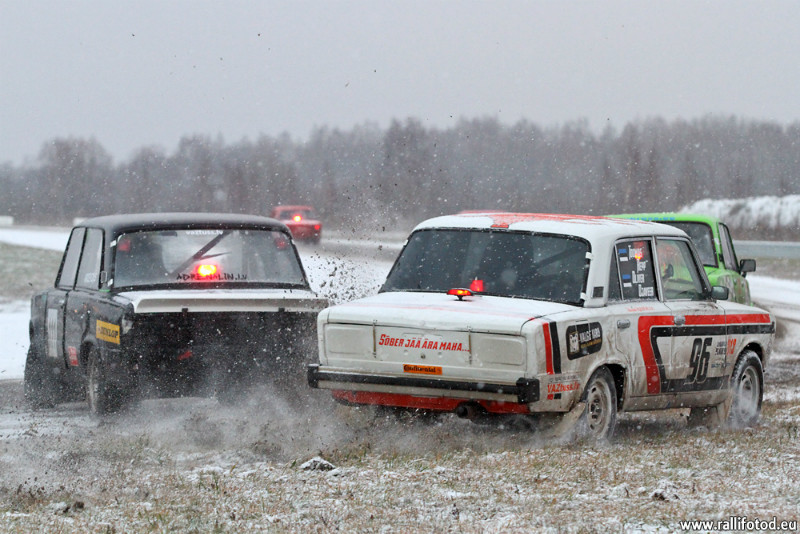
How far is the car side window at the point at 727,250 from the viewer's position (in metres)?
13.0

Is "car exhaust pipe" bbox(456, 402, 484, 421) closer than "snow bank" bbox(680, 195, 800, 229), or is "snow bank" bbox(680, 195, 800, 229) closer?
"car exhaust pipe" bbox(456, 402, 484, 421)

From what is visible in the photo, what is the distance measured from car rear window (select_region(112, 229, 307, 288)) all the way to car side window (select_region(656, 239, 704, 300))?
Result: 3239 millimetres

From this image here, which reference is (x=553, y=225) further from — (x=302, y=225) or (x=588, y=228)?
(x=302, y=225)

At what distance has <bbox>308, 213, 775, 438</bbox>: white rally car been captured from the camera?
7125 millimetres

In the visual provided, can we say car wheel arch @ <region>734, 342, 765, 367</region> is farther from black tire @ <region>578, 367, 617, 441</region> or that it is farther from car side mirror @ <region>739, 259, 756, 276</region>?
car side mirror @ <region>739, 259, 756, 276</region>

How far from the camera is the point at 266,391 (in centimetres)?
911

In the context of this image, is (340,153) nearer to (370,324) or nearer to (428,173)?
(428,173)

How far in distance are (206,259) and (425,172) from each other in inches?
2585

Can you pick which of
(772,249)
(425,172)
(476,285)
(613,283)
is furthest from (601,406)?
(425,172)

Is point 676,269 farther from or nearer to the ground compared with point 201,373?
farther from the ground

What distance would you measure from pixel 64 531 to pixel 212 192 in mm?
86561

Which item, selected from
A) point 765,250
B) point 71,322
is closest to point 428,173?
point 765,250

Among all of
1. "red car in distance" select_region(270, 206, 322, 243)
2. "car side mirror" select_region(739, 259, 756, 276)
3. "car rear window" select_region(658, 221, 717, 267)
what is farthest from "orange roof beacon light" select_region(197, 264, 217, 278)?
"red car in distance" select_region(270, 206, 322, 243)

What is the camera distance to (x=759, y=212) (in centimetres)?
4956
